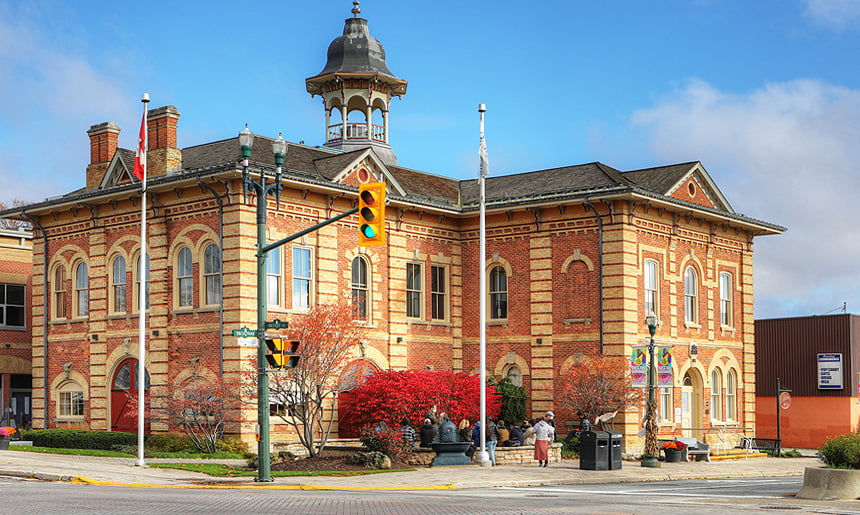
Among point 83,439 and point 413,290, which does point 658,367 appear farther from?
point 83,439

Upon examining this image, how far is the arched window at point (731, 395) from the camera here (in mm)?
45906

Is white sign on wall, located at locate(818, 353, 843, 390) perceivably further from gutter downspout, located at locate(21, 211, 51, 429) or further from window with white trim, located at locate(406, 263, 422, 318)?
gutter downspout, located at locate(21, 211, 51, 429)

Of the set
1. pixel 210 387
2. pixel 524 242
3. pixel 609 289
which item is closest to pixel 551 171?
pixel 524 242

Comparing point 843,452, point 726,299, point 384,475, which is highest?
point 726,299

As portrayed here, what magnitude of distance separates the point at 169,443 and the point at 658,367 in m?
15.5

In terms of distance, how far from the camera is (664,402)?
139 ft

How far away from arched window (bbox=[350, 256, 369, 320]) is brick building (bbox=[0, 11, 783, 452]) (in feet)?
0.25

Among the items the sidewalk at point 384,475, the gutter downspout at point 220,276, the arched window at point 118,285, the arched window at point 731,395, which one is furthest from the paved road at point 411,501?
the arched window at point 731,395

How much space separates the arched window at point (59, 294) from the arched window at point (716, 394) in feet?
79.2

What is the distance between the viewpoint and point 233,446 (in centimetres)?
3534

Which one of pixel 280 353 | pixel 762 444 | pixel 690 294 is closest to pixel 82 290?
pixel 280 353

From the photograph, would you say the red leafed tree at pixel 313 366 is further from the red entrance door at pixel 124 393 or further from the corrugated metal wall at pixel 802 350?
the corrugated metal wall at pixel 802 350

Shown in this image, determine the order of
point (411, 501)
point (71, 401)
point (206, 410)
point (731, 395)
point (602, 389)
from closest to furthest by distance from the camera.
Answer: point (411, 501) < point (206, 410) < point (602, 389) < point (71, 401) < point (731, 395)

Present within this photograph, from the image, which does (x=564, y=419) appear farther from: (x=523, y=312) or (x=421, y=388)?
(x=421, y=388)
